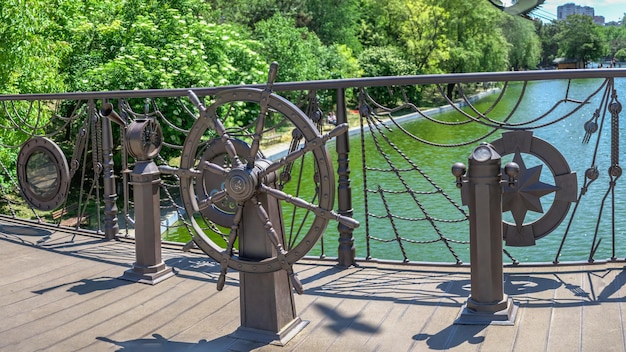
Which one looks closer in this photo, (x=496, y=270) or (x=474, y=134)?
(x=496, y=270)

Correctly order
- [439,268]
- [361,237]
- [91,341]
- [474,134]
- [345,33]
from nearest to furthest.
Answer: [91,341] < [439,268] < [361,237] < [474,134] < [345,33]

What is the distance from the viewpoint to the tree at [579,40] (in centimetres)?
9700

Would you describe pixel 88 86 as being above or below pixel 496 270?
above

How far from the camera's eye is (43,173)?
18.3 feet

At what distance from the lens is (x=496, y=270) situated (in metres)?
3.17

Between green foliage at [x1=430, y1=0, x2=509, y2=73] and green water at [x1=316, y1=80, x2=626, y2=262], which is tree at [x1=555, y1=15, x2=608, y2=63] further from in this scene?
green water at [x1=316, y1=80, x2=626, y2=262]

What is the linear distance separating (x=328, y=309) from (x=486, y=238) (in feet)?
2.97

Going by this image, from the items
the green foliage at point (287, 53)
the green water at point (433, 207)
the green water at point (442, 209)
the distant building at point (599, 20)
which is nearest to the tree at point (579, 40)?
the distant building at point (599, 20)

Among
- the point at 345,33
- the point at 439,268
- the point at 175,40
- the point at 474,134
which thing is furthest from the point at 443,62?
the point at 439,268

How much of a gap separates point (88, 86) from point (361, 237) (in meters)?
5.50

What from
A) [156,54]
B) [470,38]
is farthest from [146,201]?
[470,38]

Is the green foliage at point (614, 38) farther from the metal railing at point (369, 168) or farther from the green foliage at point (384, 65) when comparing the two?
the metal railing at point (369, 168)

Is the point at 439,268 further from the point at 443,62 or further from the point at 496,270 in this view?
the point at 443,62

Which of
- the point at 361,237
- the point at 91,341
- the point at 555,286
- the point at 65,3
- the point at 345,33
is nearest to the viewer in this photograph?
the point at 91,341
